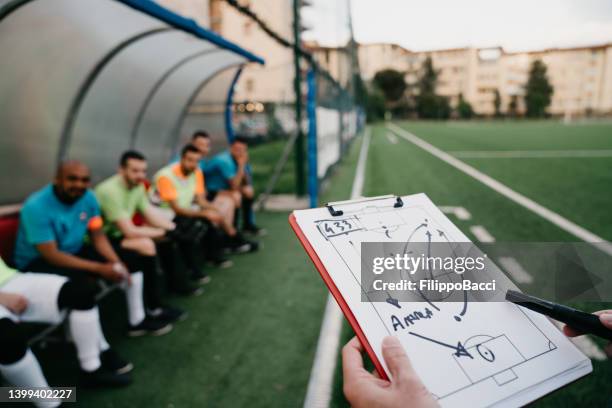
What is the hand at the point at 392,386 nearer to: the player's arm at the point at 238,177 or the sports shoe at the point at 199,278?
the sports shoe at the point at 199,278

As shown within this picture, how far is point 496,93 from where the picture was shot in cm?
6712

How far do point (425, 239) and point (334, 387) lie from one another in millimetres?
1545

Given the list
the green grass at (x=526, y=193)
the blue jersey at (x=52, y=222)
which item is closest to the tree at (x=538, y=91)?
the green grass at (x=526, y=193)

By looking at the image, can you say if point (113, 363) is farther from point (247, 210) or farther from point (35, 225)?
point (247, 210)

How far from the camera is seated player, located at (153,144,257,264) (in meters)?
3.99

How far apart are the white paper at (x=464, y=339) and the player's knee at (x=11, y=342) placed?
1903mm

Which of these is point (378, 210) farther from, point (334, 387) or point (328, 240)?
point (334, 387)

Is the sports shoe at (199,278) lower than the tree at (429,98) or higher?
lower

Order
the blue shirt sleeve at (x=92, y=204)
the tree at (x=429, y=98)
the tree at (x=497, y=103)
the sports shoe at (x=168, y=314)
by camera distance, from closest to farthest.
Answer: the blue shirt sleeve at (x=92, y=204)
the sports shoe at (x=168, y=314)
the tree at (x=429, y=98)
the tree at (x=497, y=103)

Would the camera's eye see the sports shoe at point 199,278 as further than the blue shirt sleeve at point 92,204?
Yes

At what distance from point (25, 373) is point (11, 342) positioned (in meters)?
0.23

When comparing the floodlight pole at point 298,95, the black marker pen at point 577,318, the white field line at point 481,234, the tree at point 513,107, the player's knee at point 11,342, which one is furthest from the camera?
the tree at point 513,107

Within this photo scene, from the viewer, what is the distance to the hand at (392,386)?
32.5 inches

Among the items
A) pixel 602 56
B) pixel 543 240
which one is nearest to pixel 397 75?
pixel 602 56
